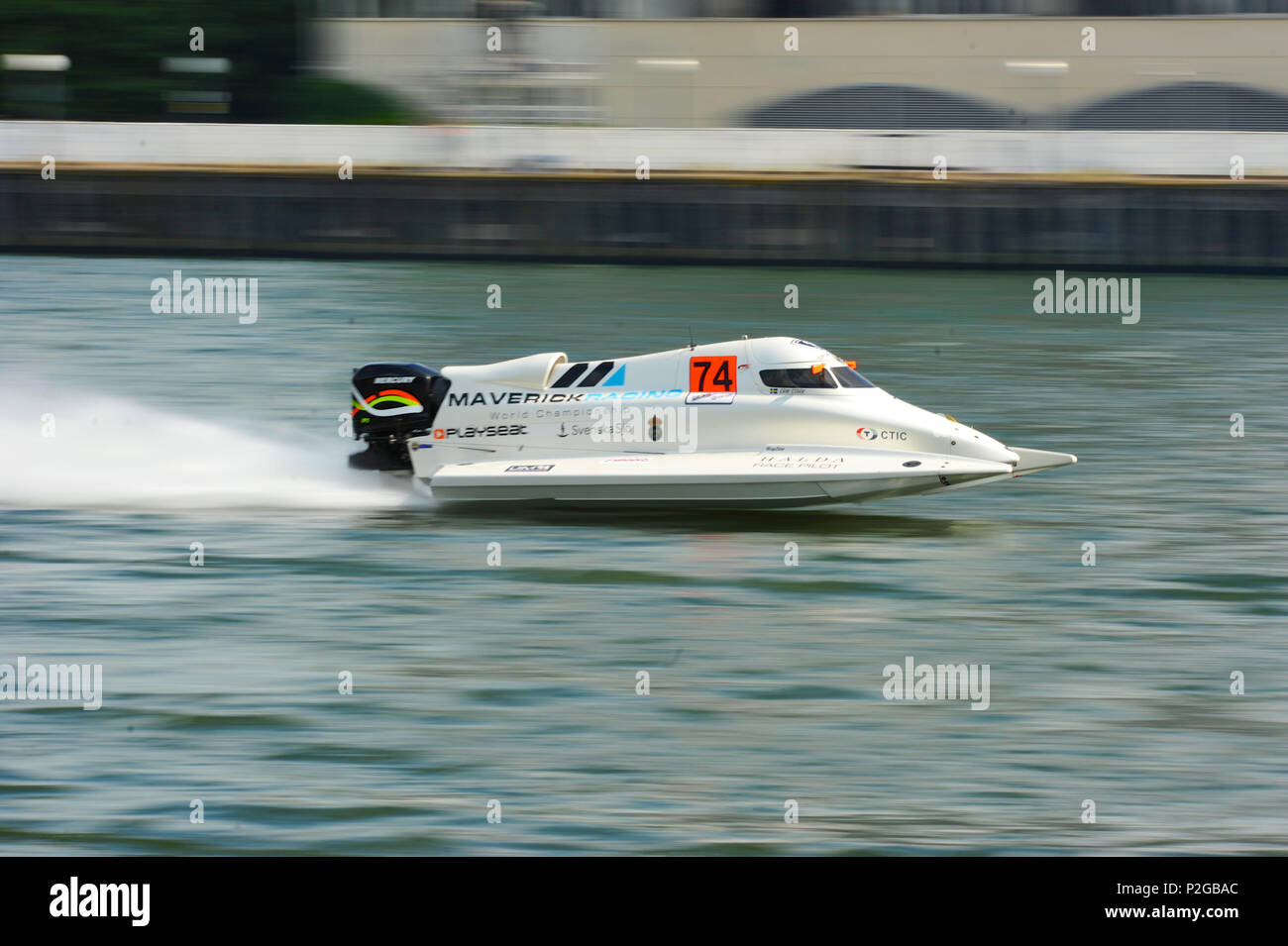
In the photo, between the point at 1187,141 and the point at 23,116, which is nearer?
the point at 1187,141

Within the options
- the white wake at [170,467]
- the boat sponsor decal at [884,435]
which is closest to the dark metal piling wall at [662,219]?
the white wake at [170,467]

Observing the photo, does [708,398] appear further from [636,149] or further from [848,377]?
[636,149]

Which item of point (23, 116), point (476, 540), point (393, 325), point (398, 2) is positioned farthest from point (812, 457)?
point (398, 2)

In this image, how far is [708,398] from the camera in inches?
584

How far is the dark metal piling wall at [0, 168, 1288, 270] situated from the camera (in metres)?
37.1

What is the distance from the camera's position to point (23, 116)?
49.8 meters

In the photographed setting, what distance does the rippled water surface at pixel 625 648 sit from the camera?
9.34m

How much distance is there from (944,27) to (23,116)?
30617mm

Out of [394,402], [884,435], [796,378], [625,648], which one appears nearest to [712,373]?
[796,378]

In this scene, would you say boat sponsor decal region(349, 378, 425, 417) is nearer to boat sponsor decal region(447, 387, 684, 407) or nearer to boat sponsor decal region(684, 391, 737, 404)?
boat sponsor decal region(447, 387, 684, 407)

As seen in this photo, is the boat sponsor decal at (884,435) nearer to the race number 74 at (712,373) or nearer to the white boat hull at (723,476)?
the white boat hull at (723,476)

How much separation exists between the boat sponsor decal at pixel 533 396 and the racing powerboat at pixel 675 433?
1cm

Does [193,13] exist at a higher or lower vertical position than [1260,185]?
higher

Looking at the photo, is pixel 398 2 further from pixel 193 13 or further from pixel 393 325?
pixel 393 325
